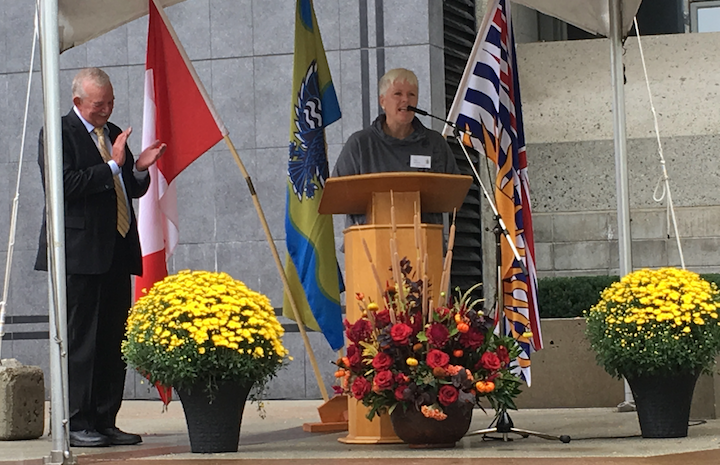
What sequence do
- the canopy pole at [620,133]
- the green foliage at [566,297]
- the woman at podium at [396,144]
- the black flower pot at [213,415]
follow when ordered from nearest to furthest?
the black flower pot at [213,415], the woman at podium at [396,144], the canopy pole at [620,133], the green foliage at [566,297]

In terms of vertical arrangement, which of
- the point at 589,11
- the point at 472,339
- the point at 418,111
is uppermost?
the point at 589,11

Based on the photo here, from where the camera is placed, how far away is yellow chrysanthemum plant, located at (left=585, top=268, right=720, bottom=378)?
20.6ft

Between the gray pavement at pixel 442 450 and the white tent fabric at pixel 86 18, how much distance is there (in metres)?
2.33

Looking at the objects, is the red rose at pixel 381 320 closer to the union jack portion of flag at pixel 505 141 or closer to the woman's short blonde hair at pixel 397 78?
the union jack portion of flag at pixel 505 141

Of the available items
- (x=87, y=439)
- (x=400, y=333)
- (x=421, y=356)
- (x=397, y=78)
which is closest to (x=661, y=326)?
(x=421, y=356)

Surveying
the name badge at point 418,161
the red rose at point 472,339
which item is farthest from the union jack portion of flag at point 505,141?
the red rose at point 472,339

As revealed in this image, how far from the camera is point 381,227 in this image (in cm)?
612

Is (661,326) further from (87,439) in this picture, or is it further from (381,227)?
(87,439)

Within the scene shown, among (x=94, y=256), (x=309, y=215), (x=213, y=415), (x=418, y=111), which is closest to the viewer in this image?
(x=213, y=415)

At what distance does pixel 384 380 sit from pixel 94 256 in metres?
2.01

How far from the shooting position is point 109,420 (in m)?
6.99

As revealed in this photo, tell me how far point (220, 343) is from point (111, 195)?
1571mm

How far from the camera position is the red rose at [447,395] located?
19.0ft

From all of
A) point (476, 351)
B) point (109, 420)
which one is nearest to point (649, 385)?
point (476, 351)
